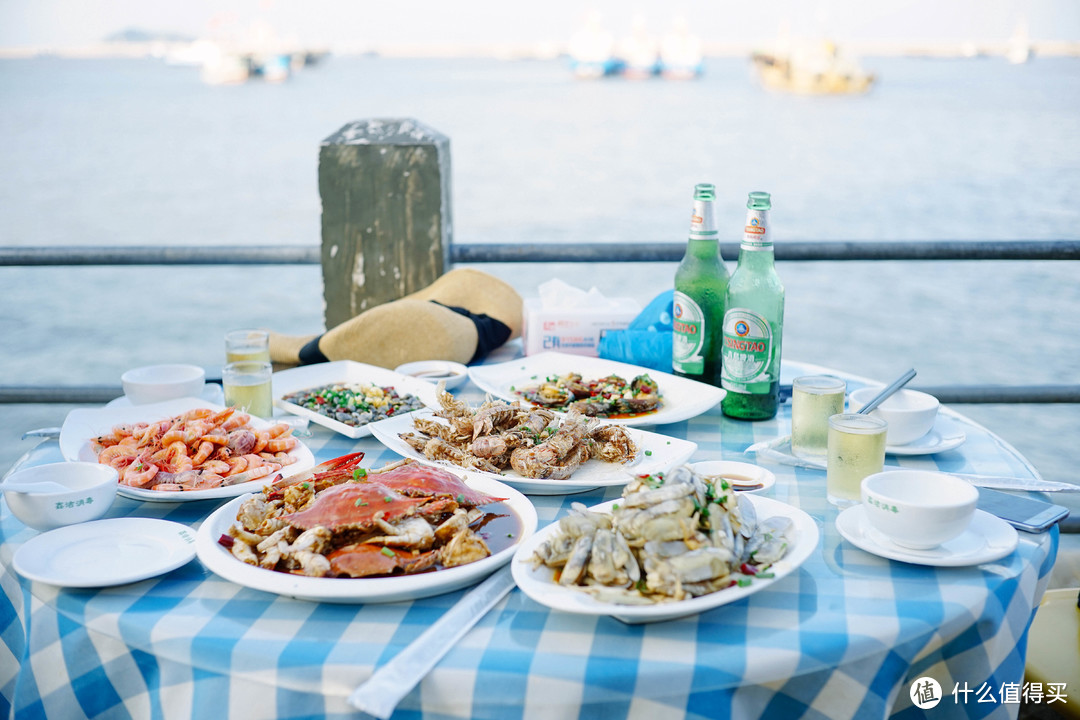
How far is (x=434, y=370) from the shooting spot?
222 centimetres

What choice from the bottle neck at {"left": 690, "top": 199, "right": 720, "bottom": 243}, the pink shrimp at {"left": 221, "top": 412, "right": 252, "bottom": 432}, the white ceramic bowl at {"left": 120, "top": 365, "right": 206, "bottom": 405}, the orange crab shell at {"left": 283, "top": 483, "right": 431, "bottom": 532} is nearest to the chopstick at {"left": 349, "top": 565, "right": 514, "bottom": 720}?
the orange crab shell at {"left": 283, "top": 483, "right": 431, "bottom": 532}

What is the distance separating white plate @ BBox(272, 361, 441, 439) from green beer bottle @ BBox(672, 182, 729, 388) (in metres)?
0.55

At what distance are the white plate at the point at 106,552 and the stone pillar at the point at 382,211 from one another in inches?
63.1

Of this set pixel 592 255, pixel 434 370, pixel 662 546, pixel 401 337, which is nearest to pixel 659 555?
pixel 662 546

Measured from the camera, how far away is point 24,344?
15.9 metres

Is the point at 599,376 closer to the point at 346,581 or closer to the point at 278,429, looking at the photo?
the point at 278,429

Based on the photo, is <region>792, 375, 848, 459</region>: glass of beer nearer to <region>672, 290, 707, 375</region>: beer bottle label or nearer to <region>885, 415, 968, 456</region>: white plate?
<region>885, 415, 968, 456</region>: white plate

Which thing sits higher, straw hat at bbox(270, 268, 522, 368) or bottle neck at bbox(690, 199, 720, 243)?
bottle neck at bbox(690, 199, 720, 243)

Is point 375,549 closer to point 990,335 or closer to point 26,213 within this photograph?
point 990,335

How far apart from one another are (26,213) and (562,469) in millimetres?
27496

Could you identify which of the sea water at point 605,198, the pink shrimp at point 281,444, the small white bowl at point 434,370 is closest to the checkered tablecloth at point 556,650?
the pink shrimp at point 281,444

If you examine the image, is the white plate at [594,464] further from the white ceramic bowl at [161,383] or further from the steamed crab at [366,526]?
the white ceramic bowl at [161,383]

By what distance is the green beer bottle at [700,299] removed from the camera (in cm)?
186

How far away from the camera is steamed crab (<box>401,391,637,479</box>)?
1.48 m
